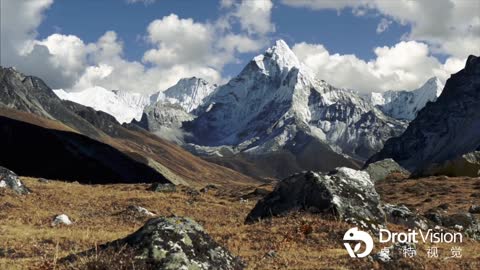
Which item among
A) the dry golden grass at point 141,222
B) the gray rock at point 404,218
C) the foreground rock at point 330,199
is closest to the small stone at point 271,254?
the dry golden grass at point 141,222

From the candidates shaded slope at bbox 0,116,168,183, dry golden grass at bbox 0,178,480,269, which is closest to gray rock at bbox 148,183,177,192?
dry golden grass at bbox 0,178,480,269

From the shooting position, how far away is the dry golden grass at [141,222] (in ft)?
50.9

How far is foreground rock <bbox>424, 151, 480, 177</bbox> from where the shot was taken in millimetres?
84188

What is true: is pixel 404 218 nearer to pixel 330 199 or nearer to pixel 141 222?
pixel 330 199

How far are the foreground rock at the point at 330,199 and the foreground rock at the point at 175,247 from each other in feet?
36.5

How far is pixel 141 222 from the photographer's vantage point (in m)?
29.2

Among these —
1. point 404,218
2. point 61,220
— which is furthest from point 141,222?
point 404,218

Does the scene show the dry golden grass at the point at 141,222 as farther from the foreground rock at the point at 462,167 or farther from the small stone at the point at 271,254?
the foreground rock at the point at 462,167

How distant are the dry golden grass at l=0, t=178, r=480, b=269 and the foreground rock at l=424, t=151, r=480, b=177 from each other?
56864 mm

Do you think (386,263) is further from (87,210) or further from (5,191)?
(5,191)

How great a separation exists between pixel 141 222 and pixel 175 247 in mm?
16675

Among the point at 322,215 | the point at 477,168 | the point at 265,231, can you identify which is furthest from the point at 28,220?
the point at 477,168

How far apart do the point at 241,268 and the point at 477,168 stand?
79.3m

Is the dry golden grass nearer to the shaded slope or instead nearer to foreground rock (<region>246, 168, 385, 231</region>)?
foreground rock (<region>246, 168, 385, 231</region>)
